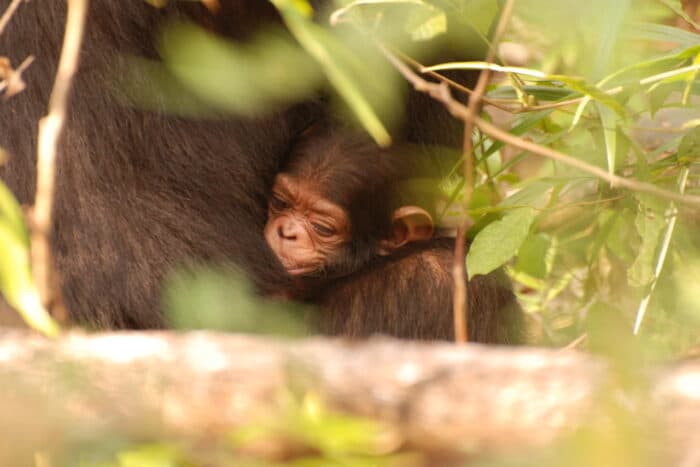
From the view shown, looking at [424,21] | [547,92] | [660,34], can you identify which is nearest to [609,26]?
[424,21]

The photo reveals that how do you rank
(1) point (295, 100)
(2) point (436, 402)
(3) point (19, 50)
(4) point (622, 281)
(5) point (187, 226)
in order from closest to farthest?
(2) point (436, 402) → (3) point (19, 50) → (5) point (187, 226) → (1) point (295, 100) → (4) point (622, 281)

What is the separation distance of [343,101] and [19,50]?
71cm

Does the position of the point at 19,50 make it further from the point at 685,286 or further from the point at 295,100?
the point at 685,286

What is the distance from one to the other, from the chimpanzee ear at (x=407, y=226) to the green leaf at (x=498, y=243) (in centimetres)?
51

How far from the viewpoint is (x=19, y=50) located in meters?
1.99

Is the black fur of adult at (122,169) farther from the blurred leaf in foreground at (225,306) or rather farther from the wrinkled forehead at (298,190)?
the wrinkled forehead at (298,190)

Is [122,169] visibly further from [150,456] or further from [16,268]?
[150,456]

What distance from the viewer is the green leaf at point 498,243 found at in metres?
1.97

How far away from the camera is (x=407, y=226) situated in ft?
8.39

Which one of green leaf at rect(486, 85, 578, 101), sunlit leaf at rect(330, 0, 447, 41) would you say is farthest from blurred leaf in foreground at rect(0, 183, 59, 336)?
green leaf at rect(486, 85, 578, 101)

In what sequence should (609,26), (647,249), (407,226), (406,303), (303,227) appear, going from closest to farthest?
1. (609,26)
2. (647,249)
3. (406,303)
4. (303,227)
5. (407,226)

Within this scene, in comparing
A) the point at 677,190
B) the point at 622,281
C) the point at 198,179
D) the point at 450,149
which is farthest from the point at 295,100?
the point at 622,281

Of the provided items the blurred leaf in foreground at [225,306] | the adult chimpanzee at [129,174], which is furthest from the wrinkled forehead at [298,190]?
the blurred leaf in foreground at [225,306]

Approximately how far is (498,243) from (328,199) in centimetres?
60
